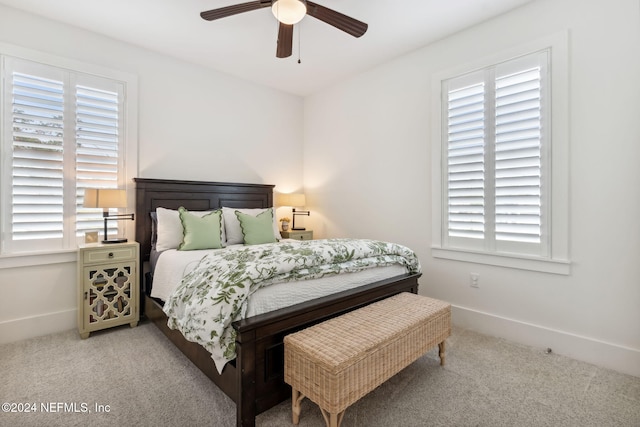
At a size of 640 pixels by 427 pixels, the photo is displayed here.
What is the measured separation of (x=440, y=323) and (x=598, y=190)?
1.53 m

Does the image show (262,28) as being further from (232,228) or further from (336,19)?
(232,228)

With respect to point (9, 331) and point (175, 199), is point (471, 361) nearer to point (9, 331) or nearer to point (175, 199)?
point (175, 199)

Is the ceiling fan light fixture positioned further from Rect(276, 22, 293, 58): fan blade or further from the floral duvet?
the floral duvet

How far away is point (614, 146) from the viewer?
223 centimetres

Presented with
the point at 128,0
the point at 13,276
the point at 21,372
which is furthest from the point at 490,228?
the point at 13,276

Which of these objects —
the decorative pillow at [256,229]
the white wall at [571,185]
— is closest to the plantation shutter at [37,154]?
the decorative pillow at [256,229]

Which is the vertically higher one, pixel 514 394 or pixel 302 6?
pixel 302 6

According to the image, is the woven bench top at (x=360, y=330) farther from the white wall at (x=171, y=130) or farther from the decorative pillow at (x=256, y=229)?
the white wall at (x=171, y=130)

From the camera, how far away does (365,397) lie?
190 centimetres

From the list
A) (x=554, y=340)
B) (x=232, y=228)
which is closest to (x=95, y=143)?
(x=232, y=228)

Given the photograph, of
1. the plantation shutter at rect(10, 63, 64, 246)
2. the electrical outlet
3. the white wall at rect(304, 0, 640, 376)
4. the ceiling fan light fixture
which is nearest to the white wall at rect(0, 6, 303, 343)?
the plantation shutter at rect(10, 63, 64, 246)

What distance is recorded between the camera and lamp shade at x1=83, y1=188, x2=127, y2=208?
8.98ft

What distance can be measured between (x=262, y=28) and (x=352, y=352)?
2.89 metres

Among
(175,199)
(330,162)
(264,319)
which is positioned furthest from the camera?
(330,162)
